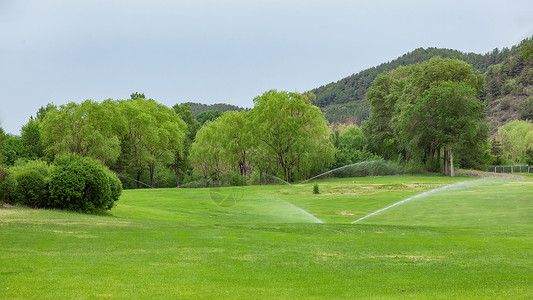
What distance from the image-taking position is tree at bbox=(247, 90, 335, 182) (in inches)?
2537

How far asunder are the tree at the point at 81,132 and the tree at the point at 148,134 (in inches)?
188

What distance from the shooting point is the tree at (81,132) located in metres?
61.7

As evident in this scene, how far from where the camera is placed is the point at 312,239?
1538 centimetres

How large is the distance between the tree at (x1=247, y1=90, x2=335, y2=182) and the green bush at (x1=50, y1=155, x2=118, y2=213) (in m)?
43.2

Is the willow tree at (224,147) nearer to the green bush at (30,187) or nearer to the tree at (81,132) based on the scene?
the tree at (81,132)

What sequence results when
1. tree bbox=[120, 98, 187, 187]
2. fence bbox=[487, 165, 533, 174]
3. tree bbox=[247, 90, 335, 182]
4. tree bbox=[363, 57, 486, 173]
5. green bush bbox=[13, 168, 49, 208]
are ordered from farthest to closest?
fence bbox=[487, 165, 533, 174] → tree bbox=[120, 98, 187, 187] → tree bbox=[247, 90, 335, 182] → tree bbox=[363, 57, 486, 173] → green bush bbox=[13, 168, 49, 208]

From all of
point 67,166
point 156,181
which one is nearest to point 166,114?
point 156,181

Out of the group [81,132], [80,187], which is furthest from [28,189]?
[81,132]

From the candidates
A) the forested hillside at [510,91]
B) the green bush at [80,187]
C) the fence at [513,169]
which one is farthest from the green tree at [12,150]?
the forested hillside at [510,91]

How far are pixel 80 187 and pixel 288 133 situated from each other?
45.7m

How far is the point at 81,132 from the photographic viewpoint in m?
62.8

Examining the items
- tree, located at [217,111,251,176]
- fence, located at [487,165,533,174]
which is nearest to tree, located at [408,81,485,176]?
tree, located at [217,111,251,176]

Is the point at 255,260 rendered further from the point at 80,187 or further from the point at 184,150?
the point at 184,150

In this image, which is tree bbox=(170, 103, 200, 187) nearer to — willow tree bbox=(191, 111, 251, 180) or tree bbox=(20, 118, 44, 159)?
willow tree bbox=(191, 111, 251, 180)
